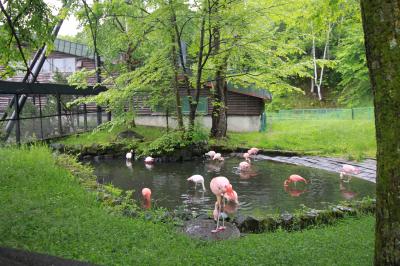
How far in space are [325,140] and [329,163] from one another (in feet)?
13.0

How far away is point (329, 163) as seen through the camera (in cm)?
1480

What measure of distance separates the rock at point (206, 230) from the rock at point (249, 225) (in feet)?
0.91

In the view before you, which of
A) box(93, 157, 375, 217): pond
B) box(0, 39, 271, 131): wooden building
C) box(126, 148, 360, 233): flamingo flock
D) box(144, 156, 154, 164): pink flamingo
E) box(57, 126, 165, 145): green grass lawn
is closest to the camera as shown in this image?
box(126, 148, 360, 233): flamingo flock

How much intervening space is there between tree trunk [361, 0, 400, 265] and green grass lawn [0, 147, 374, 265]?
1.01m

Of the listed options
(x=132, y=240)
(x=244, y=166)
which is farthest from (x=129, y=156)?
(x=132, y=240)

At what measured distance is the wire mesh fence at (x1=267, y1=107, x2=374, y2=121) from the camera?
25.6 meters

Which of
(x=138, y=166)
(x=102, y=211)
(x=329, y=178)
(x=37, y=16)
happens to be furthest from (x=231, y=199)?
(x=138, y=166)

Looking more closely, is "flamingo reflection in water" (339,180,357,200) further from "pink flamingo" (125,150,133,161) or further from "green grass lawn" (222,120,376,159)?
"pink flamingo" (125,150,133,161)

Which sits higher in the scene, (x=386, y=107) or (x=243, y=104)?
(x=243, y=104)

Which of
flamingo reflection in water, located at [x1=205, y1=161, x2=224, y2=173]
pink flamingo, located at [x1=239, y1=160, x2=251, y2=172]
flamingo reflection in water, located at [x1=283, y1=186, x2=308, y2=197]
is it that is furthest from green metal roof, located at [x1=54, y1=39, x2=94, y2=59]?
flamingo reflection in water, located at [x1=283, y1=186, x2=308, y2=197]

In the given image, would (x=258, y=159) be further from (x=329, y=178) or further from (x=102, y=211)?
(x=102, y=211)

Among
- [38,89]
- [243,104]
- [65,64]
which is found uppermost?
[65,64]

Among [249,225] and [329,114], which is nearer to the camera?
[249,225]

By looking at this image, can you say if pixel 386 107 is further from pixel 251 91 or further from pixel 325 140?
pixel 251 91
